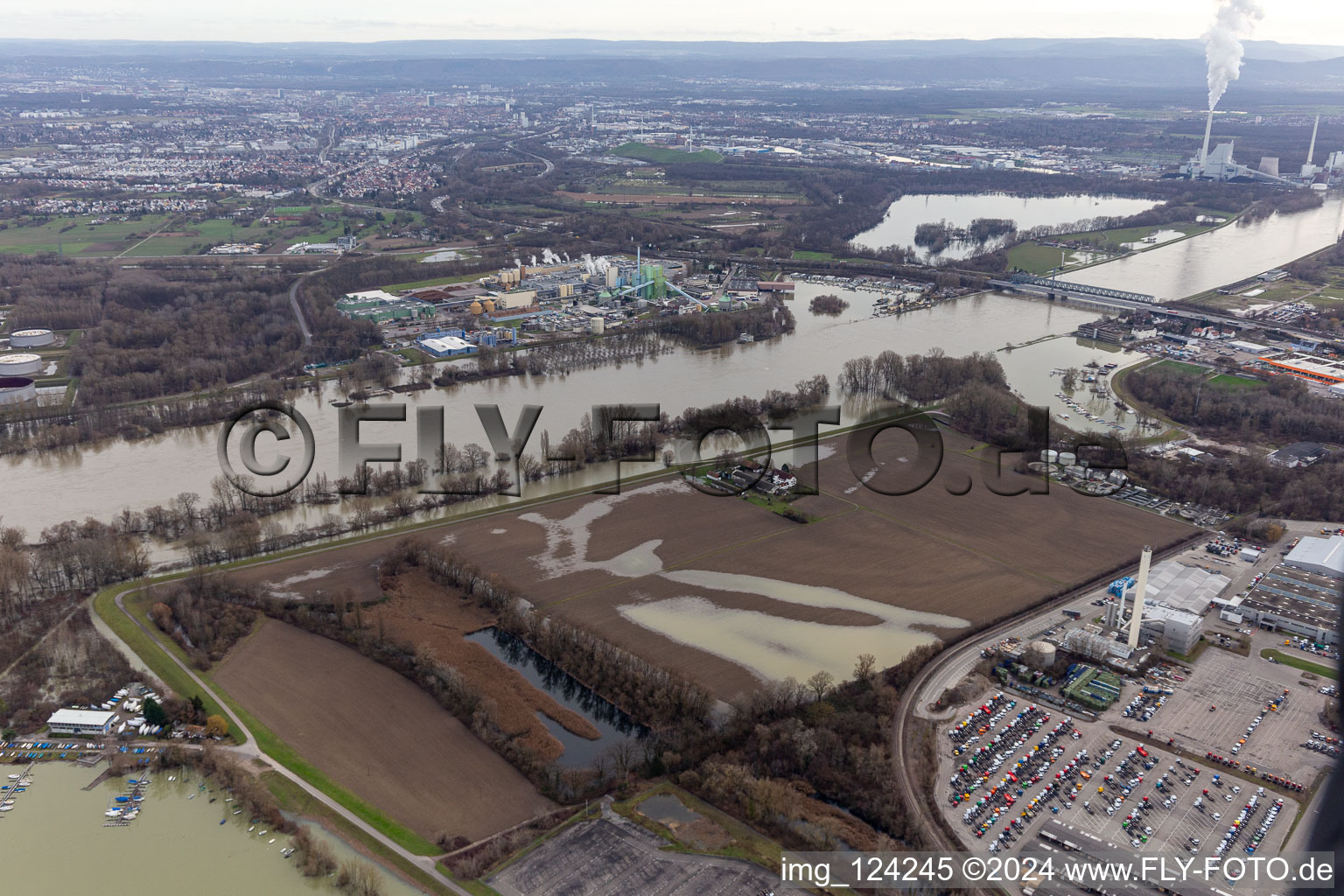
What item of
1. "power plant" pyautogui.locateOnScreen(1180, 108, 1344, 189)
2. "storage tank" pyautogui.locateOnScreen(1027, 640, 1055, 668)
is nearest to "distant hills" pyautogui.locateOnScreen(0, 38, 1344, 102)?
"power plant" pyautogui.locateOnScreen(1180, 108, 1344, 189)

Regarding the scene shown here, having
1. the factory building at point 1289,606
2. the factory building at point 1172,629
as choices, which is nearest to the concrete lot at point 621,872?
the factory building at point 1172,629

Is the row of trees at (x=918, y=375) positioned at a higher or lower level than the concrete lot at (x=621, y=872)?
higher

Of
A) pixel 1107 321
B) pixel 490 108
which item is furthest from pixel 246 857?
pixel 490 108

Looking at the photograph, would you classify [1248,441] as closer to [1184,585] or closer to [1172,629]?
[1184,585]

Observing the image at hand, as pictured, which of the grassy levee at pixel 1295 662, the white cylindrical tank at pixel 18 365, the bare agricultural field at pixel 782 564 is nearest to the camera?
the grassy levee at pixel 1295 662

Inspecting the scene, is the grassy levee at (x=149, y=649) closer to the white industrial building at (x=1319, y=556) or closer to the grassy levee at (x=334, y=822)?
the grassy levee at (x=334, y=822)

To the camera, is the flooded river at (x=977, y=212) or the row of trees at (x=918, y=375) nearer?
the row of trees at (x=918, y=375)

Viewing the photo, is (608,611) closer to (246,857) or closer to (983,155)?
(246,857)
